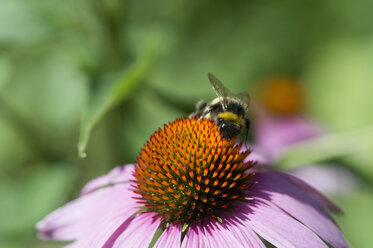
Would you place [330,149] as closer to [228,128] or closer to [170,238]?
[228,128]

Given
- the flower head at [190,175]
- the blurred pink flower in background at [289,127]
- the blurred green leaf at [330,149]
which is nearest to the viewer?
the flower head at [190,175]

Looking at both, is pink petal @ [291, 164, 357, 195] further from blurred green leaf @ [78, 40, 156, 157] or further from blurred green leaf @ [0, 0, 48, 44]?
blurred green leaf @ [0, 0, 48, 44]

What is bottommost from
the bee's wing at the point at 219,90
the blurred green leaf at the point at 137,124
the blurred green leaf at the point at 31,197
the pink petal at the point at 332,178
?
the bee's wing at the point at 219,90

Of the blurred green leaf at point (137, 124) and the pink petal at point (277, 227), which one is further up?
the blurred green leaf at point (137, 124)

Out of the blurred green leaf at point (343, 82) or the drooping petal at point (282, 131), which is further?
the blurred green leaf at point (343, 82)

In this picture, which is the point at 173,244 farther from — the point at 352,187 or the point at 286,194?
the point at 352,187

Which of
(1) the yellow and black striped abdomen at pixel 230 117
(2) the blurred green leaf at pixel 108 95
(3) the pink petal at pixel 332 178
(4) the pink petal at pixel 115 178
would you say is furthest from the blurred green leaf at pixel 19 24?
(3) the pink petal at pixel 332 178

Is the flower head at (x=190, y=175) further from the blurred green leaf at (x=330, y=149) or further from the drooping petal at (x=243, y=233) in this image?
the blurred green leaf at (x=330, y=149)
